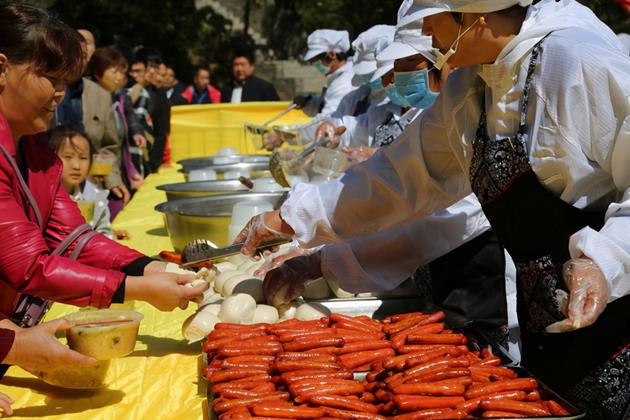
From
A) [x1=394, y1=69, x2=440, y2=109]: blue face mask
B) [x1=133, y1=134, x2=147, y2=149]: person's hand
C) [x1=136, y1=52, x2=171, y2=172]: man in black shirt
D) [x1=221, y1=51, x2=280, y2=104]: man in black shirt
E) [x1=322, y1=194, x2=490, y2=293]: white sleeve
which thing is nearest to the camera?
[x1=322, y1=194, x2=490, y2=293]: white sleeve

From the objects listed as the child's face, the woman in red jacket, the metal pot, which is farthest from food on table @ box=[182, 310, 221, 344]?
the metal pot

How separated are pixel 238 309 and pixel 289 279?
0.81 ft

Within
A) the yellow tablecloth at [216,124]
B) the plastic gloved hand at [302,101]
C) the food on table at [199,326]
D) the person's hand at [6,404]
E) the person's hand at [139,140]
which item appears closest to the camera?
the person's hand at [6,404]

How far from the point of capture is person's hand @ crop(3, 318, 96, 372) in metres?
2.11

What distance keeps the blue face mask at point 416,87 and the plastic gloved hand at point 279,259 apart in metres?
0.92

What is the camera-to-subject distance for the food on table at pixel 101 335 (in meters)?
2.17

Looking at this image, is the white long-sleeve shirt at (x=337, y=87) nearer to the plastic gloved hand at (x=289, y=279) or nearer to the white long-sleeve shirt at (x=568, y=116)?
the plastic gloved hand at (x=289, y=279)

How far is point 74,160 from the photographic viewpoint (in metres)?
4.74

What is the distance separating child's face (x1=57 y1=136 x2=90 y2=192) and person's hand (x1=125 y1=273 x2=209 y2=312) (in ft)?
7.79

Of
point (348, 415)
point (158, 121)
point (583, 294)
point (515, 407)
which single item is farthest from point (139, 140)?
point (583, 294)

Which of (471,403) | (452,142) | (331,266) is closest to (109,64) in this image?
(331,266)

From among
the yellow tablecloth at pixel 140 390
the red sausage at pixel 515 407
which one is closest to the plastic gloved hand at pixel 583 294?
the red sausage at pixel 515 407

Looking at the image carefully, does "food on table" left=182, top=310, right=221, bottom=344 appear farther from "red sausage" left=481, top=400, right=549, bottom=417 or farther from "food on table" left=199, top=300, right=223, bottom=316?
"red sausage" left=481, top=400, right=549, bottom=417

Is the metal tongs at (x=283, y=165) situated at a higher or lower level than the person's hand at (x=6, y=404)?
lower
